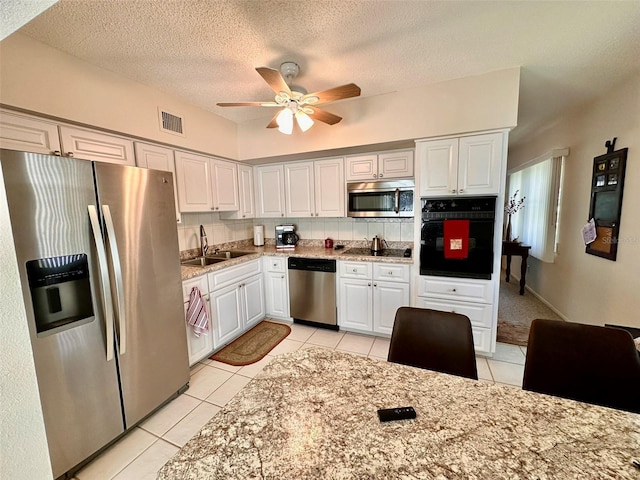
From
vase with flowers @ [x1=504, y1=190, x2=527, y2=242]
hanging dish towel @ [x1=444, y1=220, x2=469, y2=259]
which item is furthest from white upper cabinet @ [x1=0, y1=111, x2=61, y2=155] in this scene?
vase with flowers @ [x1=504, y1=190, x2=527, y2=242]

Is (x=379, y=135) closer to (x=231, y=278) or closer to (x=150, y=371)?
(x=231, y=278)

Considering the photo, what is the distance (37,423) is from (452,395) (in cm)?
127

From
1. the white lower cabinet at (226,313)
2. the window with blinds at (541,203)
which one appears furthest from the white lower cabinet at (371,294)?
the window with blinds at (541,203)

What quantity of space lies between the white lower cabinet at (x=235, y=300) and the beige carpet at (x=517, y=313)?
9.21 ft

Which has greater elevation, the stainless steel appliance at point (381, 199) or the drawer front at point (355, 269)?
the stainless steel appliance at point (381, 199)

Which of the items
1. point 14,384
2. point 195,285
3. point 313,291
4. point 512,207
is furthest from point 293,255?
point 512,207

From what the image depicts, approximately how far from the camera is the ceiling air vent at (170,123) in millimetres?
2402

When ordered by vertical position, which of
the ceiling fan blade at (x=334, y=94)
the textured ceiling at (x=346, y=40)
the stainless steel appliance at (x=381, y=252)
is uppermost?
the textured ceiling at (x=346, y=40)

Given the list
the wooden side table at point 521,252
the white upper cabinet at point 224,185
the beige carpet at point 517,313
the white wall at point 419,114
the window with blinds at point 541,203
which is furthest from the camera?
the wooden side table at point 521,252

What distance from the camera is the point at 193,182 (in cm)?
278

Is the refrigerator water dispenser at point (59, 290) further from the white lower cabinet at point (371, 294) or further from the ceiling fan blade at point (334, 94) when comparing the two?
the white lower cabinet at point (371, 294)

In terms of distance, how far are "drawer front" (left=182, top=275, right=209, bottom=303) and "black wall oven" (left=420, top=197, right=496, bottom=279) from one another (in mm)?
2113

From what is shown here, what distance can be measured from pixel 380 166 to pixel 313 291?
5.39ft

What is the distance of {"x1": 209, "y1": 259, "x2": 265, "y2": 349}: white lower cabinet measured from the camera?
8.54 feet
